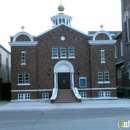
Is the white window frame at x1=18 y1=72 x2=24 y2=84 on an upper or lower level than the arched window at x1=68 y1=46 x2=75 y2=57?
→ lower

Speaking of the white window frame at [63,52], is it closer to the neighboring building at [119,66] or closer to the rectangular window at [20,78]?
the rectangular window at [20,78]

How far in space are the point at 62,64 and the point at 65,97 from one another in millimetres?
4402

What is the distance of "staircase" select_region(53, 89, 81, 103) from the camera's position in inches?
1143

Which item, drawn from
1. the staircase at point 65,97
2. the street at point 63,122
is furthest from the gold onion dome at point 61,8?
the street at point 63,122

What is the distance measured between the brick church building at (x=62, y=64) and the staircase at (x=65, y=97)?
12cm

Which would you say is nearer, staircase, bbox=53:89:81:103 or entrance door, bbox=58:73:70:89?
staircase, bbox=53:89:81:103

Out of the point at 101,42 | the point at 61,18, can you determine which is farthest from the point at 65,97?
the point at 61,18

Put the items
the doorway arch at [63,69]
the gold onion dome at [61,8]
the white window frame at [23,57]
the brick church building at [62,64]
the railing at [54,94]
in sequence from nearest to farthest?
the railing at [54,94], the brick church building at [62,64], the white window frame at [23,57], the doorway arch at [63,69], the gold onion dome at [61,8]

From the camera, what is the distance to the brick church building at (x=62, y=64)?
3184cm

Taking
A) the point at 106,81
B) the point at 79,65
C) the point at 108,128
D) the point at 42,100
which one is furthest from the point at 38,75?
the point at 108,128

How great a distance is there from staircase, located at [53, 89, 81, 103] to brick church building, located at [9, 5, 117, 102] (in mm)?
116

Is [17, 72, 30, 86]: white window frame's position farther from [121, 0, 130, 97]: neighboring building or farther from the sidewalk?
[121, 0, 130, 97]: neighboring building

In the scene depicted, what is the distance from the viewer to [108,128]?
1132 cm

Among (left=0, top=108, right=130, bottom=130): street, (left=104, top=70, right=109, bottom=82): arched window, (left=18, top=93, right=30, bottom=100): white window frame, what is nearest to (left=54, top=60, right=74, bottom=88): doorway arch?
(left=18, top=93, right=30, bottom=100): white window frame
